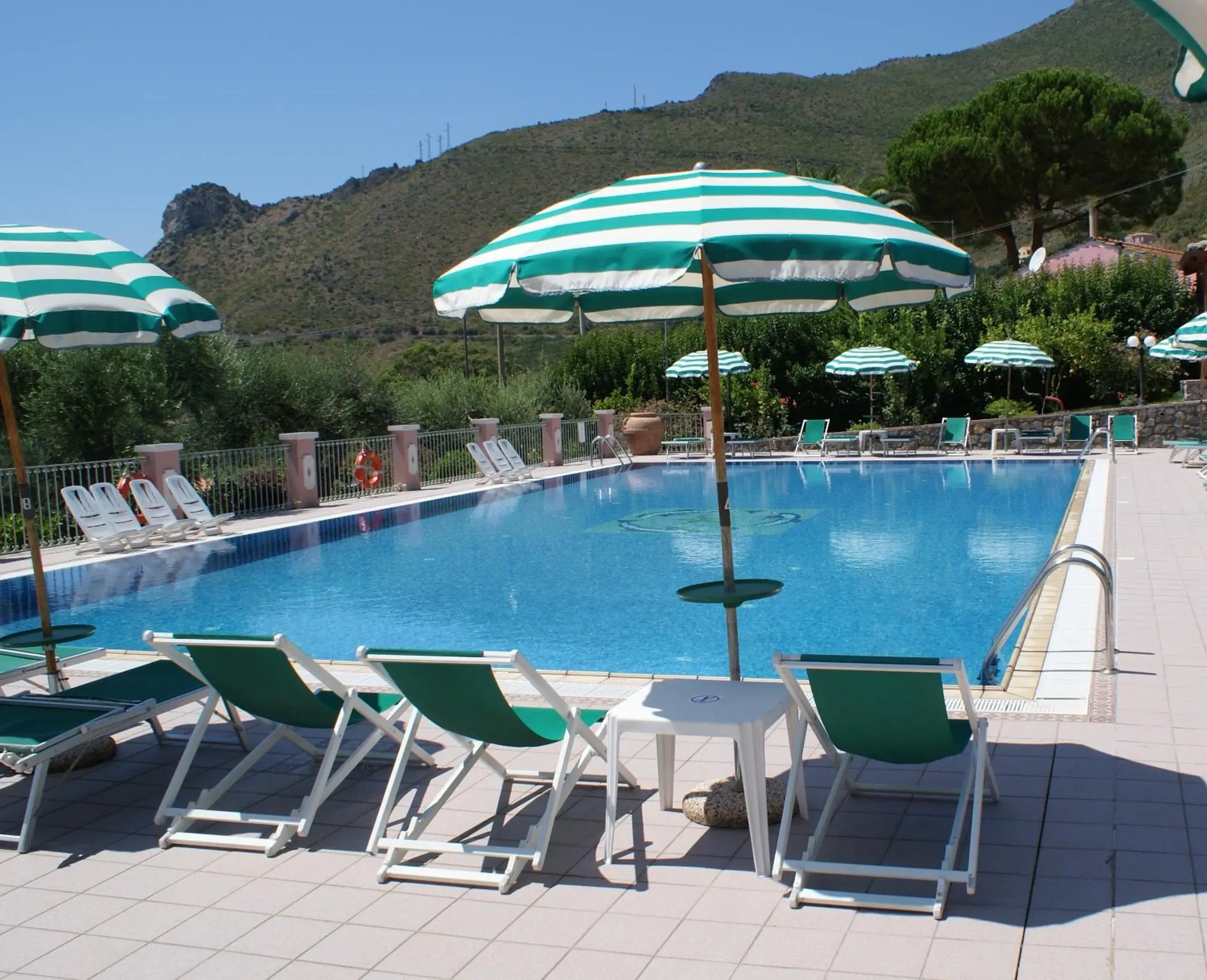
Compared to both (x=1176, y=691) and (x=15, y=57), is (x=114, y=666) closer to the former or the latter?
(x=1176, y=691)

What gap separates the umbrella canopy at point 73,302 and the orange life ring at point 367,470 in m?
12.5

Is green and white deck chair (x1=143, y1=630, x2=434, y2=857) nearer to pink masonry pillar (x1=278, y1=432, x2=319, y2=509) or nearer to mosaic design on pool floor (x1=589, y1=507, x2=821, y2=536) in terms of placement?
mosaic design on pool floor (x1=589, y1=507, x2=821, y2=536)

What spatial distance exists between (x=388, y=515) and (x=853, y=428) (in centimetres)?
1382

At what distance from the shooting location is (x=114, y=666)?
7.25 m

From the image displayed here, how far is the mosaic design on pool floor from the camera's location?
1437 centimetres

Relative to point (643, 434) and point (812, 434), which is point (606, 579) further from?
point (812, 434)

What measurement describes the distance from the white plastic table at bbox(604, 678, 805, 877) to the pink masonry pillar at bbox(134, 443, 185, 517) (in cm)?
1133

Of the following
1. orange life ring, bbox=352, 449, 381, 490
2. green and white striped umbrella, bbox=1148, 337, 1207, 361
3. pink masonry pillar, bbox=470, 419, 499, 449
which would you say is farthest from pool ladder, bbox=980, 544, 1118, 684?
green and white striped umbrella, bbox=1148, 337, 1207, 361

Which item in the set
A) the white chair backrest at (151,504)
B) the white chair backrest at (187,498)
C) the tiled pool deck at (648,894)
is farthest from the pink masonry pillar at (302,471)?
the tiled pool deck at (648,894)

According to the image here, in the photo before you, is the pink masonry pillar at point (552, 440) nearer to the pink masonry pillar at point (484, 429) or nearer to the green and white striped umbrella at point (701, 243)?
the pink masonry pillar at point (484, 429)

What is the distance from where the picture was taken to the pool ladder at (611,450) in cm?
2320

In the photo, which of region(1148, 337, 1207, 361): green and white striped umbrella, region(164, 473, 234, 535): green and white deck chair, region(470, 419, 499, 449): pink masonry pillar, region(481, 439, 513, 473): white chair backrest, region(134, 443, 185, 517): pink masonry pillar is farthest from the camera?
region(1148, 337, 1207, 361): green and white striped umbrella

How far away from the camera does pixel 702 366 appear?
24000mm

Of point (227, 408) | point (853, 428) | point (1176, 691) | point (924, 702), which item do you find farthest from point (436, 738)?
point (853, 428)
